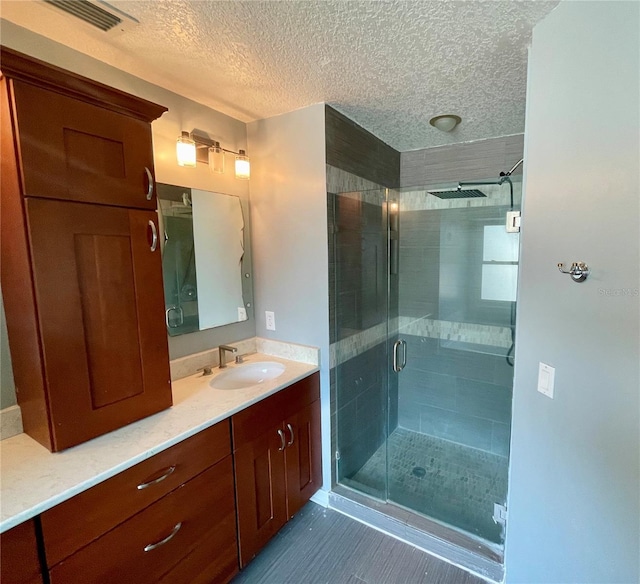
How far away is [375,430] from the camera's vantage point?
2.64 m

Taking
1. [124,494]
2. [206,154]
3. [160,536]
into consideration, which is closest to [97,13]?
[206,154]

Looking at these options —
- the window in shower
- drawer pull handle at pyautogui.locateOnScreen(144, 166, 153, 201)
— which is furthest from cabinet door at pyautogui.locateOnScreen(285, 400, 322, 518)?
the window in shower

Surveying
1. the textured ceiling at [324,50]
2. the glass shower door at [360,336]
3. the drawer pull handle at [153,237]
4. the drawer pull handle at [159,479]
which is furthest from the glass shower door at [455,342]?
the drawer pull handle at [153,237]

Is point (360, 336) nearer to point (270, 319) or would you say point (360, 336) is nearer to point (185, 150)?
point (270, 319)

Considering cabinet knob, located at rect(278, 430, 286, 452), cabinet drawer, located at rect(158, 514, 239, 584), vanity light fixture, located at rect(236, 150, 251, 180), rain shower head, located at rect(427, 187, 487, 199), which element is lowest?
cabinet drawer, located at rect(158, 514, 239, 584)

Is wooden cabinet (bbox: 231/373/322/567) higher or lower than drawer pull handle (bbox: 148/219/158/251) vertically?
lower

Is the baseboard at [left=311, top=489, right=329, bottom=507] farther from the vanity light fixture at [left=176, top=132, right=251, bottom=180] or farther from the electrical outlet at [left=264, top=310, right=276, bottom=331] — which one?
the vanity light fixture at [left=176, top=132, right=251, bottom=180]

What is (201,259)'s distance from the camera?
1.94 m

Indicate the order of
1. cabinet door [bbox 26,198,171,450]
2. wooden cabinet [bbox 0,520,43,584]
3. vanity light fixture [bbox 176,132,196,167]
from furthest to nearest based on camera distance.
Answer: vanity light fixture [bbox 176,132,196,167] < cabinet door [bbox 26,198,171,450] < wooden cabinet [bbox 0,520,43,584]

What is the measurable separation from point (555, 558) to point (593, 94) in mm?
1647

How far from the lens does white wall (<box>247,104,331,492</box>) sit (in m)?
1.92

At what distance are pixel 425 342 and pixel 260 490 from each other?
1.83 meters

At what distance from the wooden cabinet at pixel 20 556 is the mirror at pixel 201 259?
0.94 metres

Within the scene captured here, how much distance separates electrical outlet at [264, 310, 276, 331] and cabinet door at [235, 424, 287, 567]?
2.32ft
